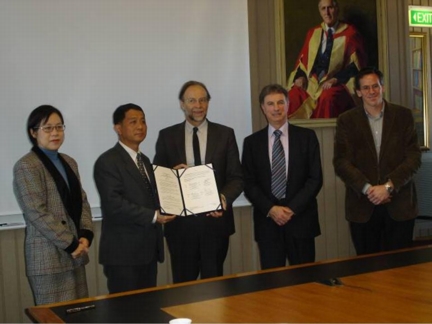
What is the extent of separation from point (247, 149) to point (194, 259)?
2.65 feet

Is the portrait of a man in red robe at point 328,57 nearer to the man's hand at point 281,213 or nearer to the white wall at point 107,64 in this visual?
the white wall at point 107,64

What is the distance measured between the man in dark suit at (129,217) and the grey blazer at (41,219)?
312 millimetres

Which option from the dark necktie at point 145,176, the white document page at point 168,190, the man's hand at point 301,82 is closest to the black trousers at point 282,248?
the white document page at point 168,190

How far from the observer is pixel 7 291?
3.90m

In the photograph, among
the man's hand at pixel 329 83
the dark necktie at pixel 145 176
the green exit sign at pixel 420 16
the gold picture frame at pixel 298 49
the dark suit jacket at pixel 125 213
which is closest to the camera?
the dark suit jacket at pixel 125 213

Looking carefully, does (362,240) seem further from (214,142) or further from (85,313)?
(85,313)

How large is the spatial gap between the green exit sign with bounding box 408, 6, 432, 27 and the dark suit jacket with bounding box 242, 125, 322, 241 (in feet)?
10.5

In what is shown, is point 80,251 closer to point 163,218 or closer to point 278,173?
point 163,218

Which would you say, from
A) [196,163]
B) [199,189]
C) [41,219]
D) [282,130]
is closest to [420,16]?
[282,130]

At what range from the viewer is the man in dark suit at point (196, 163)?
144 inches

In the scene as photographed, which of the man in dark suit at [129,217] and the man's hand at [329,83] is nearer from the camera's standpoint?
the man in dark suit at [129,217]

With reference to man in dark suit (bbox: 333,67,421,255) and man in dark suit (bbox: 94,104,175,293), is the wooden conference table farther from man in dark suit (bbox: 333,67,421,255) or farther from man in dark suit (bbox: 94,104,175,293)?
man in dark suit (bbox: 333,67,421,255)

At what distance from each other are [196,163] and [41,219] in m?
1.06

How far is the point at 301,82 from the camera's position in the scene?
504 cm
